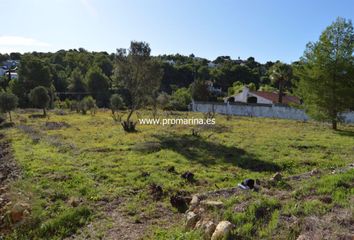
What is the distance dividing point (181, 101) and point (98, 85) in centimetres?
1560

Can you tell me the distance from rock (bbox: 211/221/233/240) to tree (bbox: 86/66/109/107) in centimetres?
4485

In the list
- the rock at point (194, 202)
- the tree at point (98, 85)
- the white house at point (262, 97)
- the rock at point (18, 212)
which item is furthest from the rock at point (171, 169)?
the tree at point (98, 85)

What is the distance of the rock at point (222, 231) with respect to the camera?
4523mm

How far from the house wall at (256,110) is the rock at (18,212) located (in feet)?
87.3

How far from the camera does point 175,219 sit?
5.78 metres

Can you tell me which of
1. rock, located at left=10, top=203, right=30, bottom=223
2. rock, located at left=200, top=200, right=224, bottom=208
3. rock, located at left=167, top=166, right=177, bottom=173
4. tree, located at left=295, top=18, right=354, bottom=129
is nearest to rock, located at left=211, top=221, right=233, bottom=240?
rock, located at left=200, top=200, right=224, bottom=208

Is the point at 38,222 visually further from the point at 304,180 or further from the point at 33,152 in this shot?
the point at 33,152

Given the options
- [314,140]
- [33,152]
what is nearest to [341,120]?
[314,140]

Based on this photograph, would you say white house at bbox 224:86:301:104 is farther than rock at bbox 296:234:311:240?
Yes

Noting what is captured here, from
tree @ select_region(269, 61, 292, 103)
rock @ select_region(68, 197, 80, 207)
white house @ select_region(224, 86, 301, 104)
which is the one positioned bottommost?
rock @ select_region(68, 197, 80, 207)

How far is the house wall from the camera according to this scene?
29.0 metres

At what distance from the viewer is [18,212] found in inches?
229

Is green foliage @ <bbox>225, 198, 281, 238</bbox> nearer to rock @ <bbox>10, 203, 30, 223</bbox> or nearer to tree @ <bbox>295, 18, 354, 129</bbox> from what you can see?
rock @ <bbox>10, 203, 30, 223</bbox>

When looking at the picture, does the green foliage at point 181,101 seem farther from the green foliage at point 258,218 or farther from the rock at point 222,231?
the rock at point 222,231
